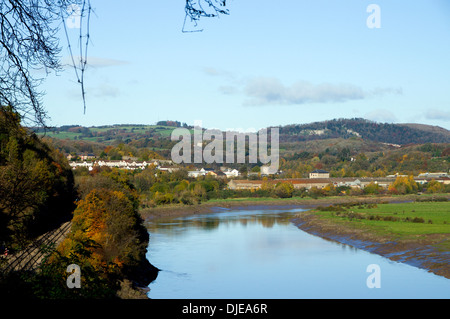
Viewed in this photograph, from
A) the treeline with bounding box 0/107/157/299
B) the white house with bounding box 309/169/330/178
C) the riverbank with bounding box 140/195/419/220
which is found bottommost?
the riverbank with bounding box 140/195/419/220

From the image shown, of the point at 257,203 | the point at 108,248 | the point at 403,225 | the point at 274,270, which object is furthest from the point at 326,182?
the point at 108,248

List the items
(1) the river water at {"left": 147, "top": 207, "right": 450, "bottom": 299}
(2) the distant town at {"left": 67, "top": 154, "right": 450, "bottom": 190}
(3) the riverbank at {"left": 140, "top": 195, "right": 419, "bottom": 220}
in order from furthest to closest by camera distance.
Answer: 1. (2) the distant town at {"left": 67, "top": 154, "right": 450, "bottom": 190}
2. (3) the riverbank at {"left": 140, "top": 195, "right": 419, "bottom": 220}
3. (1) the river water at {"left": 147, "top": 207, "right": 450, "bottom": 299}

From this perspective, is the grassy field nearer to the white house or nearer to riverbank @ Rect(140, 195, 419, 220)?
riverbank @ Rect(140, 195, 419, 220)

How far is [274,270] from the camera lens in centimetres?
2838

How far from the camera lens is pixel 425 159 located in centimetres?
14012

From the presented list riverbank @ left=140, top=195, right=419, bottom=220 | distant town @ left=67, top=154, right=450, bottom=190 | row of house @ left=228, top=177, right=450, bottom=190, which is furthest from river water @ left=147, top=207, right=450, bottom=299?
distant town @ left=67, top=154, right=450, bottom=190

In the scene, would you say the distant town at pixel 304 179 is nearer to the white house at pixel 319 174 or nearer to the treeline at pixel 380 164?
the white house at pixel 319 174

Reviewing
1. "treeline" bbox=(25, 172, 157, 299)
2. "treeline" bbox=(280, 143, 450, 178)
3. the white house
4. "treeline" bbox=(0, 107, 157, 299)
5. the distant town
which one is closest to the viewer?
"treeline" bbox=(0, 107, 157, 299)

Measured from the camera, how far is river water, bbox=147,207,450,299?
22766 mm

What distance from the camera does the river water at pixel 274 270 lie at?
22.8m

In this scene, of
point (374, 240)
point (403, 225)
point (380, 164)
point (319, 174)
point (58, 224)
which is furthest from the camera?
point (380, 164)

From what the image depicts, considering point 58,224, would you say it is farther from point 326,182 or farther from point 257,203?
point 326,182
